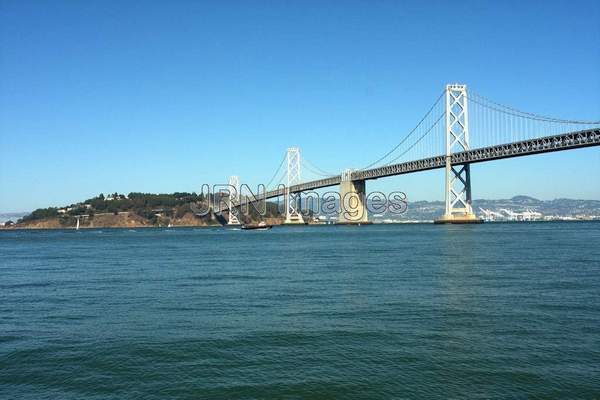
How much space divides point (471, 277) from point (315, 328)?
29.3 ft

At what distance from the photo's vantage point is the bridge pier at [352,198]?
84.6 m

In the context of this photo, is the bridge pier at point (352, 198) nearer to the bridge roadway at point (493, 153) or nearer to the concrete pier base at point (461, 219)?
the bridge roadway at point (493, 153)

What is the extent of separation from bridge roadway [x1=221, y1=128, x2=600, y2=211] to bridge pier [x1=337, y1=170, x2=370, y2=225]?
45.3 inches

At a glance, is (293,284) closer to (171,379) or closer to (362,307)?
(362,307)

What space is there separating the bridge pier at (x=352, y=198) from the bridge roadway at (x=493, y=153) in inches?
45.3

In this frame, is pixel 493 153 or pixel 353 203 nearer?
pixel 493 153

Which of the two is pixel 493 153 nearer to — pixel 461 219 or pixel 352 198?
pixel 461 219

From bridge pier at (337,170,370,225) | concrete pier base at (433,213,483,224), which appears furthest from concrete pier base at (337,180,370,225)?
concrete pier base at (433,213,483,224)

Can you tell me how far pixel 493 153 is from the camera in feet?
197

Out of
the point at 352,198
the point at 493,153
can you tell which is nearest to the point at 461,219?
the point at 493,153

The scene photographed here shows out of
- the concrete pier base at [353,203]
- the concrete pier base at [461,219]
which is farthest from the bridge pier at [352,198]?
the concrete pier base at [461,219]

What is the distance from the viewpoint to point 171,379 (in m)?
8.23

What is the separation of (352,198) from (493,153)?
28.6 m

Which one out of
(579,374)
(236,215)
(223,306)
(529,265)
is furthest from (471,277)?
(236,215)
